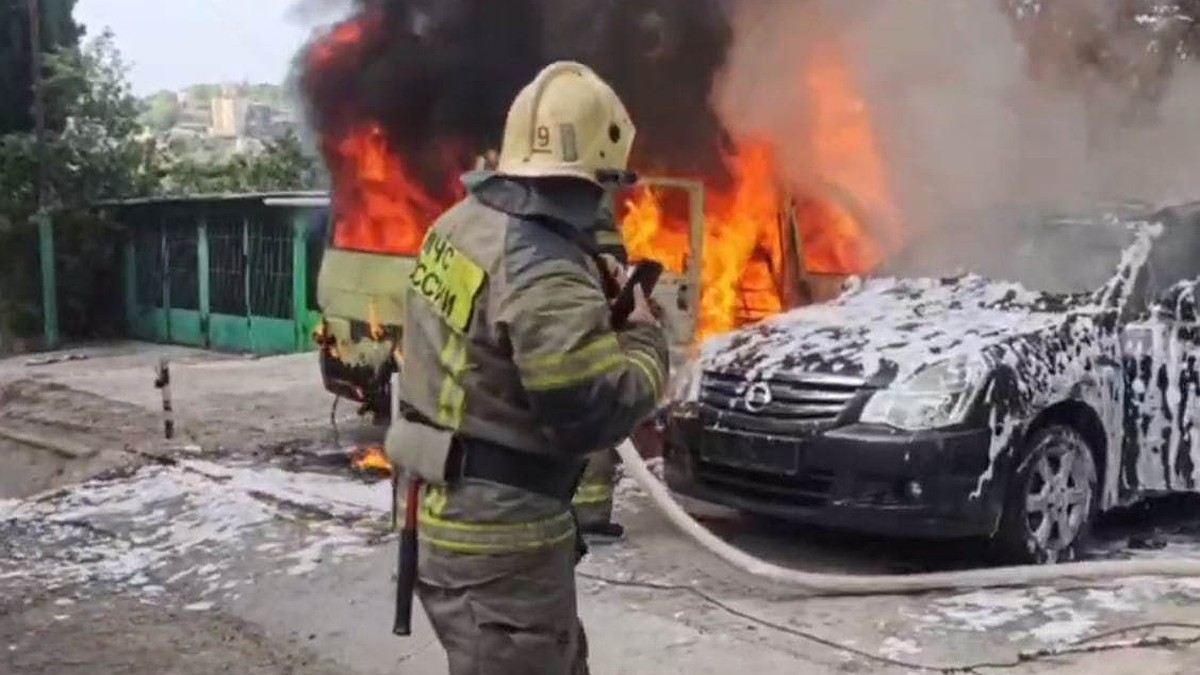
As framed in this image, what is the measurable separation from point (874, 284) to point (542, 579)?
5.10m

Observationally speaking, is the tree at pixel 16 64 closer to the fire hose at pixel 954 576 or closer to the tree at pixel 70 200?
the tree at pixel 70 200

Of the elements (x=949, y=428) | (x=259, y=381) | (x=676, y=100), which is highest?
(x=676, y=100)

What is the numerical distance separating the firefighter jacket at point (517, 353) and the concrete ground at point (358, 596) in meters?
2.27

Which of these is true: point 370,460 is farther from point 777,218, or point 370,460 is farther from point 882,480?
point 882,480

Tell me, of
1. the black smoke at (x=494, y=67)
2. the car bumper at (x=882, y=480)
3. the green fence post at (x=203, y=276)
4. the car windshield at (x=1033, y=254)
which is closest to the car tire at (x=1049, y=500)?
the car bumper at (x=882, y=480)

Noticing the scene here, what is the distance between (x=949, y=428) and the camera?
20.2 ft

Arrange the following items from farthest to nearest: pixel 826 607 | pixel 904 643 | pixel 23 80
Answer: pixel 23 80, pixel 826 607, pixel 904 643

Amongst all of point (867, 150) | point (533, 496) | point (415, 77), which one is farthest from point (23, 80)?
point (533, 496)

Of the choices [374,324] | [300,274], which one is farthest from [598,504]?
[300,274]

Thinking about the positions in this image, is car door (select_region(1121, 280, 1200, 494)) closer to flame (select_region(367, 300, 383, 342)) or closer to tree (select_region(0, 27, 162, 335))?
flame (select_region(367, 300, 383, 342))

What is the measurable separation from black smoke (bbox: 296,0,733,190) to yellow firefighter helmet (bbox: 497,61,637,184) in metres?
8.73

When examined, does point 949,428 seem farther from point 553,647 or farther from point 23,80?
point 23,80

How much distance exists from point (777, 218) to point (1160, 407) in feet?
15.5

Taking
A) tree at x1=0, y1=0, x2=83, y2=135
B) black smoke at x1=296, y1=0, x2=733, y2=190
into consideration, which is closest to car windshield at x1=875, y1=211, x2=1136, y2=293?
black smoke at x1=296, y1=0, x2=733, y2=190
